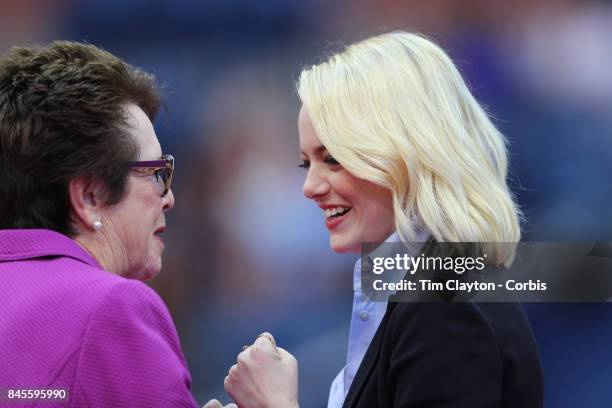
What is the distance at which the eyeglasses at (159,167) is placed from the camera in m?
2.11

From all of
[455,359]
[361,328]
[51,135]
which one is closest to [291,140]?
[361,328]

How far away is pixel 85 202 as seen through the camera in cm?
198

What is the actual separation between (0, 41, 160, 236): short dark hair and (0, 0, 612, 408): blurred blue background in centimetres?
291

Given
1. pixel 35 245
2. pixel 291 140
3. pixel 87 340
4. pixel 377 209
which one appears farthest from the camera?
pixel 291 140

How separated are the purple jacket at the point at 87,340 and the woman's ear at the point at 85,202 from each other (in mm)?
212

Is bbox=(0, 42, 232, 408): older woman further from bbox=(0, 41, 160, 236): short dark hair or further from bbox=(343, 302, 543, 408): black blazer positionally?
bbox=(343, 302, 543, 408): black blazer

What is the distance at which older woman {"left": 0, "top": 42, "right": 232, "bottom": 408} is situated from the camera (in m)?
1.65

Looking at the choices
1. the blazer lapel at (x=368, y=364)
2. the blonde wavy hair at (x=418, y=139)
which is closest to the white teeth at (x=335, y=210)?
the blonde wavy hair at (x=418, y=139)

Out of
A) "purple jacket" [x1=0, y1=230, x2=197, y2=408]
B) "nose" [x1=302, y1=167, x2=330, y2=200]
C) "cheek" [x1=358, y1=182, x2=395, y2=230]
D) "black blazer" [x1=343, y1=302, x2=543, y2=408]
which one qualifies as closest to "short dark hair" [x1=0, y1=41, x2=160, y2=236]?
"purple jacket" [x1=0, y1=230, x2=197, y2=408]

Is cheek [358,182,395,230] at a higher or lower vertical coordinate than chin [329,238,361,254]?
higher

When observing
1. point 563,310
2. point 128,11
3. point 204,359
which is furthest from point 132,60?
point 563,310

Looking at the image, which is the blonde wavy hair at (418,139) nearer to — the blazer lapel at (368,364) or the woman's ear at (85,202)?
the blazer lapel at (368,364)

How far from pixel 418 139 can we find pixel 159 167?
2.07 ft

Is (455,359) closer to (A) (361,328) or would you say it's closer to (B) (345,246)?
(A) (361,328)
